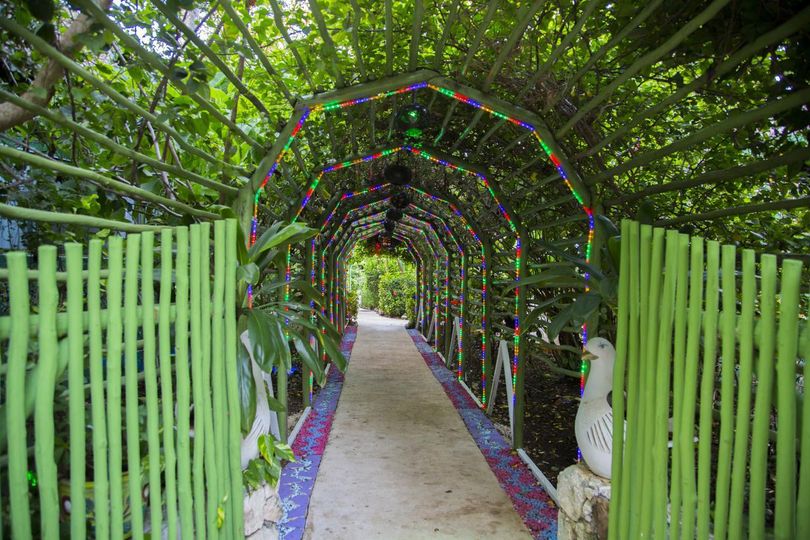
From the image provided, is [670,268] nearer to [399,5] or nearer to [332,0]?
[332,0]

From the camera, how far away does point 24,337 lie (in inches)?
39.8

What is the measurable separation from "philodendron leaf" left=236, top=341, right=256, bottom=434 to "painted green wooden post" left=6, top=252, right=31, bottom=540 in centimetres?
83

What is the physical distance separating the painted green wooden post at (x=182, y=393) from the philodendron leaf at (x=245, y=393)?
1.34 ft

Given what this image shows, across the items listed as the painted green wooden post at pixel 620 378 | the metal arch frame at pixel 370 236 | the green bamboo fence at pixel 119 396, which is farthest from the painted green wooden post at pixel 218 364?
the metal arch frame at pixel 370 236

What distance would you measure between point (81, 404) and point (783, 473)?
1504 mm

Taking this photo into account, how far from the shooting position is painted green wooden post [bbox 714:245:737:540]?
3.84 ft

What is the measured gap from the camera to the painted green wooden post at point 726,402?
117 centimetres

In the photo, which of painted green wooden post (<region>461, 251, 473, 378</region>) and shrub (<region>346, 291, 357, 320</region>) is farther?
shrub (<region>346, 291, 357, 320</region>)

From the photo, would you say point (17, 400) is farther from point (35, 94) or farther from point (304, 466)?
point (304, 466)

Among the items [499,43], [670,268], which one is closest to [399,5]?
[499,43]

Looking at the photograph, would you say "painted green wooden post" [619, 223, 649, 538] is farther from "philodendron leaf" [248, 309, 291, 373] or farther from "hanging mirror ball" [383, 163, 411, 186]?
"hanging mirror ball" [383, 163, 411, 186]

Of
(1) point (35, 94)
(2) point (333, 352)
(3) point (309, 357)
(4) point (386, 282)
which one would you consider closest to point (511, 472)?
(2) point (333, 352)

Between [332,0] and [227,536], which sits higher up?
[332,0]

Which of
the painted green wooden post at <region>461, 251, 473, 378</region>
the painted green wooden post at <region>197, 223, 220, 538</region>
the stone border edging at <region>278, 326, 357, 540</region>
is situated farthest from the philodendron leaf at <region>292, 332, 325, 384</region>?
the painted green wooden post at <region>461, 251, 473, 378</region>
